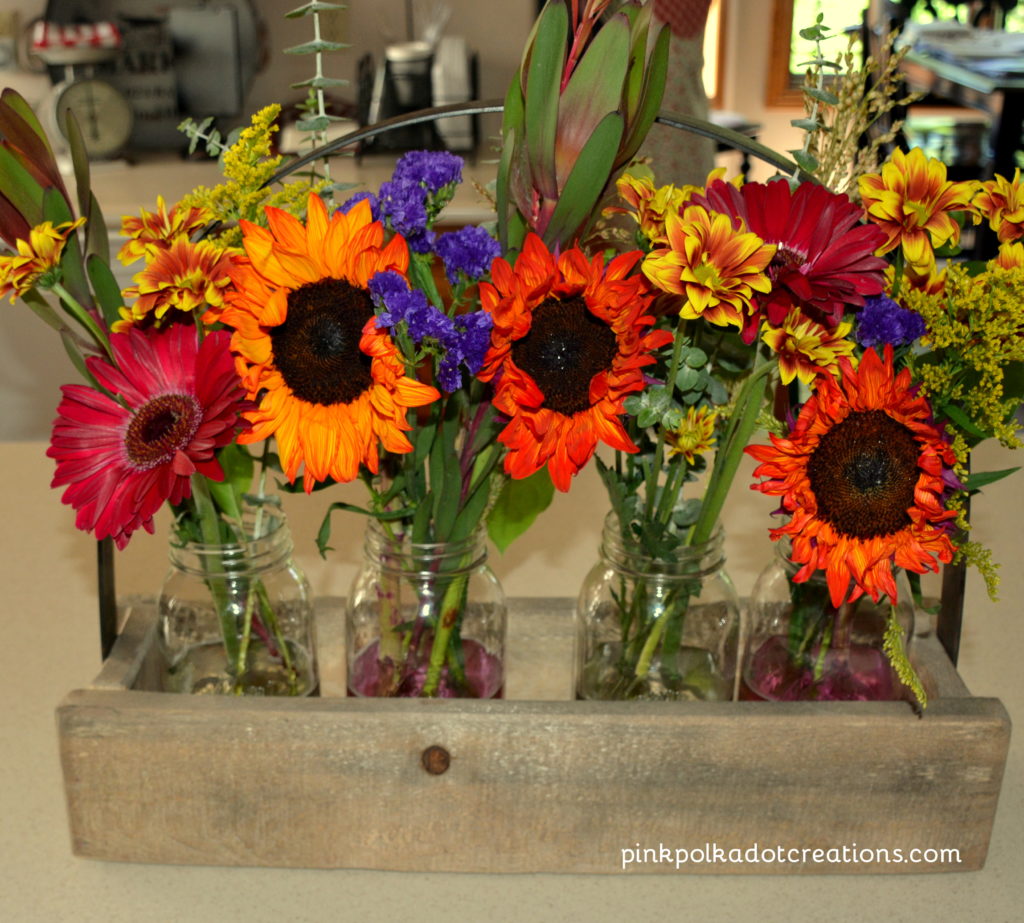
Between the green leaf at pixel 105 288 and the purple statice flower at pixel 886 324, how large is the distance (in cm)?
40

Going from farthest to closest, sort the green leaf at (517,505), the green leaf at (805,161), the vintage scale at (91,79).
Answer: the vintage scale at (91,79) < the green leaf at (517,505) < the green leaf at (805,161)

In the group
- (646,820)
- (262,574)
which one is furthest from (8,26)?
(646,820)

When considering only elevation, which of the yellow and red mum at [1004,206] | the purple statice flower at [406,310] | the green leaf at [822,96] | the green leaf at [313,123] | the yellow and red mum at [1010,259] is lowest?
the purple statice flower at [406,310]

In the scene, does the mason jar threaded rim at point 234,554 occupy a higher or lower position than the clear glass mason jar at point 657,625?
higher

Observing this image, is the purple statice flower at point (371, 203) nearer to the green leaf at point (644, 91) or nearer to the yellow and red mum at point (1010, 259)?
the green leaf at point (644, 91)

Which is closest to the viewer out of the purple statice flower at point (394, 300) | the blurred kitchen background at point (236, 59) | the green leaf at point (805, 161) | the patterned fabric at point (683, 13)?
the purple statice flower at point (394, 300)

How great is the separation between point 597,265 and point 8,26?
2.82 metres

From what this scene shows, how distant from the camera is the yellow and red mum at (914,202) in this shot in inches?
23.7

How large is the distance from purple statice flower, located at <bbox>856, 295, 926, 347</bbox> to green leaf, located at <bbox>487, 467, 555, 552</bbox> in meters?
0.24

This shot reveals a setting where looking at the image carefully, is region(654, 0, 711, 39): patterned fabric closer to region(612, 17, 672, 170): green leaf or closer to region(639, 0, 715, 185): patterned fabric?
region(639, 0, 715, 185): patterned fabric

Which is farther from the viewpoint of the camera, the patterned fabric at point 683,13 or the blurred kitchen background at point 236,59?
the blurred kitchen background at point 236,59

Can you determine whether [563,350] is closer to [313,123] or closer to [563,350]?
[563,350]

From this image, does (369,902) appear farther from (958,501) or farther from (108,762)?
(958,501)

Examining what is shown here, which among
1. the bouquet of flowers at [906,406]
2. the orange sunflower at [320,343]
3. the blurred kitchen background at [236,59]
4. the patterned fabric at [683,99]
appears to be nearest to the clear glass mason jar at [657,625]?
the bouquet of flowers at [906,406]
